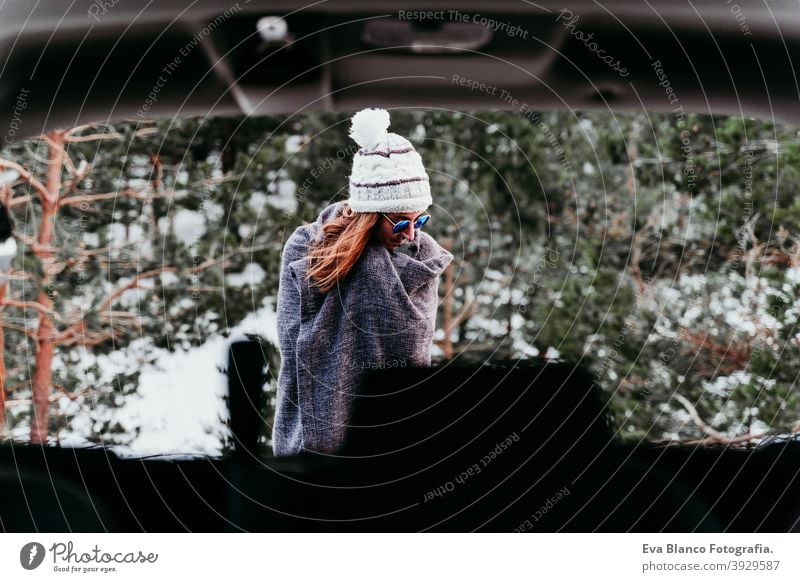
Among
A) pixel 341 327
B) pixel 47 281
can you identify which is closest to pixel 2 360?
pixel 47 281

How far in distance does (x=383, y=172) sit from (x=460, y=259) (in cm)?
109

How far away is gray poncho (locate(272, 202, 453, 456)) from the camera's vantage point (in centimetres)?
112

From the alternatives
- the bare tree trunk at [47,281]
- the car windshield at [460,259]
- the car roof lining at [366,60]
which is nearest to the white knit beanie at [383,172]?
the car roof lining at [366,60]

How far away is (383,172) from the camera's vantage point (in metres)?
1.07

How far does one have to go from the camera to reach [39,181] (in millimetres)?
1460

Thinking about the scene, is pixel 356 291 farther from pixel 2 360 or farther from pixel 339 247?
pixel 2 360

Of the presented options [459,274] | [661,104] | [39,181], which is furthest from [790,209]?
[39,181]

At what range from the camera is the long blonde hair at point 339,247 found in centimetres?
110

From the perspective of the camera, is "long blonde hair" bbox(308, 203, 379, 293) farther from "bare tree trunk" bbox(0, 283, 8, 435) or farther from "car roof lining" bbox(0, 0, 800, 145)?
"bare tree trunk" bbox(0, 283, 8, 435)

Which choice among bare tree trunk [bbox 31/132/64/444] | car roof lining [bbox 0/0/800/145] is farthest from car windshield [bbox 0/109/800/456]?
car roof lining [bbox 0/0/800/145]

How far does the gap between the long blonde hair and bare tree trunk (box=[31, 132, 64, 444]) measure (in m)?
0.57

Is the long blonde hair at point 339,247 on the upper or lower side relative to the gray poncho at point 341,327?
upper

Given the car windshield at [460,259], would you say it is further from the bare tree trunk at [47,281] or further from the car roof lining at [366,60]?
the car roof lining at [366,60]
